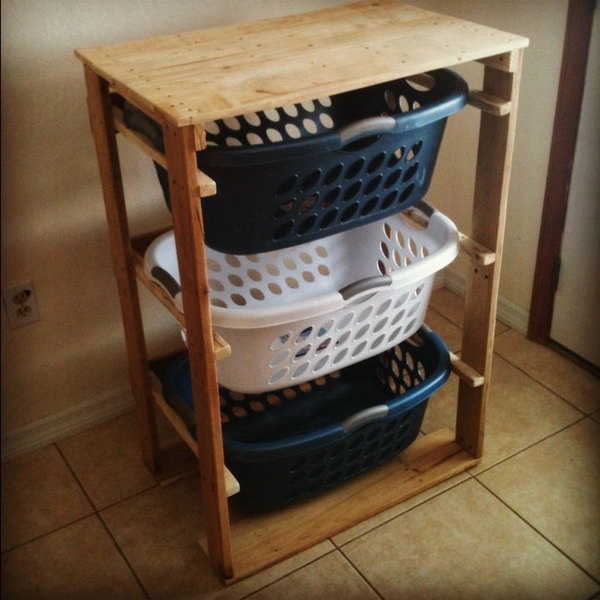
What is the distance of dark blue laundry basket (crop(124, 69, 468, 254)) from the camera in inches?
45.7

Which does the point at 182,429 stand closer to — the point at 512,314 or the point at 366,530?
the point at 366,530

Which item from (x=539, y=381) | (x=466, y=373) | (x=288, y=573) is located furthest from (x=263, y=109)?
(x=539, y=381)

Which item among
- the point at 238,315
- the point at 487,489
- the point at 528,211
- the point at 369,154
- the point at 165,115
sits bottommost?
the point at 487,489

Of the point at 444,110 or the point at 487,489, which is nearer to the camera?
the point at 444,110

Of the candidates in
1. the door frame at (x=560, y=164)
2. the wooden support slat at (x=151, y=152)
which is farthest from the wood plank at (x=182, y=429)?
the door frame at (x=560, y=164)

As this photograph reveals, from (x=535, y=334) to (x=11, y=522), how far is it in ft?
4.17

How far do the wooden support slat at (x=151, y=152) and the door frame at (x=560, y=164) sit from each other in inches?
37.0

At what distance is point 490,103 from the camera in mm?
1327

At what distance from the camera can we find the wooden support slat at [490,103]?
1320mm

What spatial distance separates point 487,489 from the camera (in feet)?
5.47

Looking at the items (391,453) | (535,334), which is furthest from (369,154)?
(535,334)

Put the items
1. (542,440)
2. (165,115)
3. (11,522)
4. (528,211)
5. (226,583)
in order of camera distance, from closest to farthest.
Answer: (165,115) < (226,583) < (11,522) < (542,440) < (528,211)

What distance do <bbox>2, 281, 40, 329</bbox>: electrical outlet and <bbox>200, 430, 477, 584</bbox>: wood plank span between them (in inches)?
21.9

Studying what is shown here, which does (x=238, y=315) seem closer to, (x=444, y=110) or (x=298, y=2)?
(x=444, y=110)
